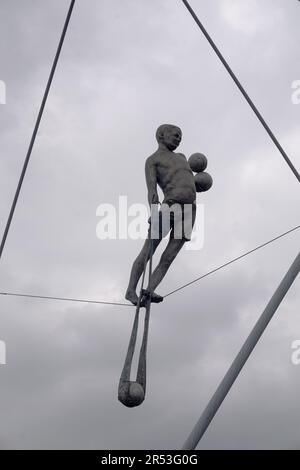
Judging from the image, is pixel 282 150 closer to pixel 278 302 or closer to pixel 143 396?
pixel 278 302

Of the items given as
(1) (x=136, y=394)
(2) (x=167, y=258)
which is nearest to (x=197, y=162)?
(2) (x=167, y=258)

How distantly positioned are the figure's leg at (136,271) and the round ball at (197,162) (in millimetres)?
1269

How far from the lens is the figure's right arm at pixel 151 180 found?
34.9ft

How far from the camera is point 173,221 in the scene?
10.7 metres

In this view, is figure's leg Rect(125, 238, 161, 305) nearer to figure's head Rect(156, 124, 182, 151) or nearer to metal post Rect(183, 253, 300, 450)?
figure's head Rect(156, 124, 182, 151)

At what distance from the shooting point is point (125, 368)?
30.4 feet

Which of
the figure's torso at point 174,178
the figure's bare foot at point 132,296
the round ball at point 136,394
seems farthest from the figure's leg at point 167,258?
the round ball at point 136,394

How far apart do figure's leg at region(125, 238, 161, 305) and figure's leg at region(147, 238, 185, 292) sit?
0.26 metres

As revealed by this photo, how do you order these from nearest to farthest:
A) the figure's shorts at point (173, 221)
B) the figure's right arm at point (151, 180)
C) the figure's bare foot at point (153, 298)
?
the figure's bare foot at point (153, 298) → the figure's shorts at point (173, 221) → the figure's right arm at point (151, 180)

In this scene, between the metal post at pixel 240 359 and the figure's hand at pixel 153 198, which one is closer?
the metal post at pixel 240 359

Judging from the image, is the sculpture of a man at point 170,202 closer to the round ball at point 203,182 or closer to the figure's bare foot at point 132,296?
the figure's bare foot at point 132,296

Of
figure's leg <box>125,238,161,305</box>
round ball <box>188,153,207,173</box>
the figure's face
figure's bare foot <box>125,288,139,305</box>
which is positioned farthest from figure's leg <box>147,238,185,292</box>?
the figure's face

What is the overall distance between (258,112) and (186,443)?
4.53 meters
